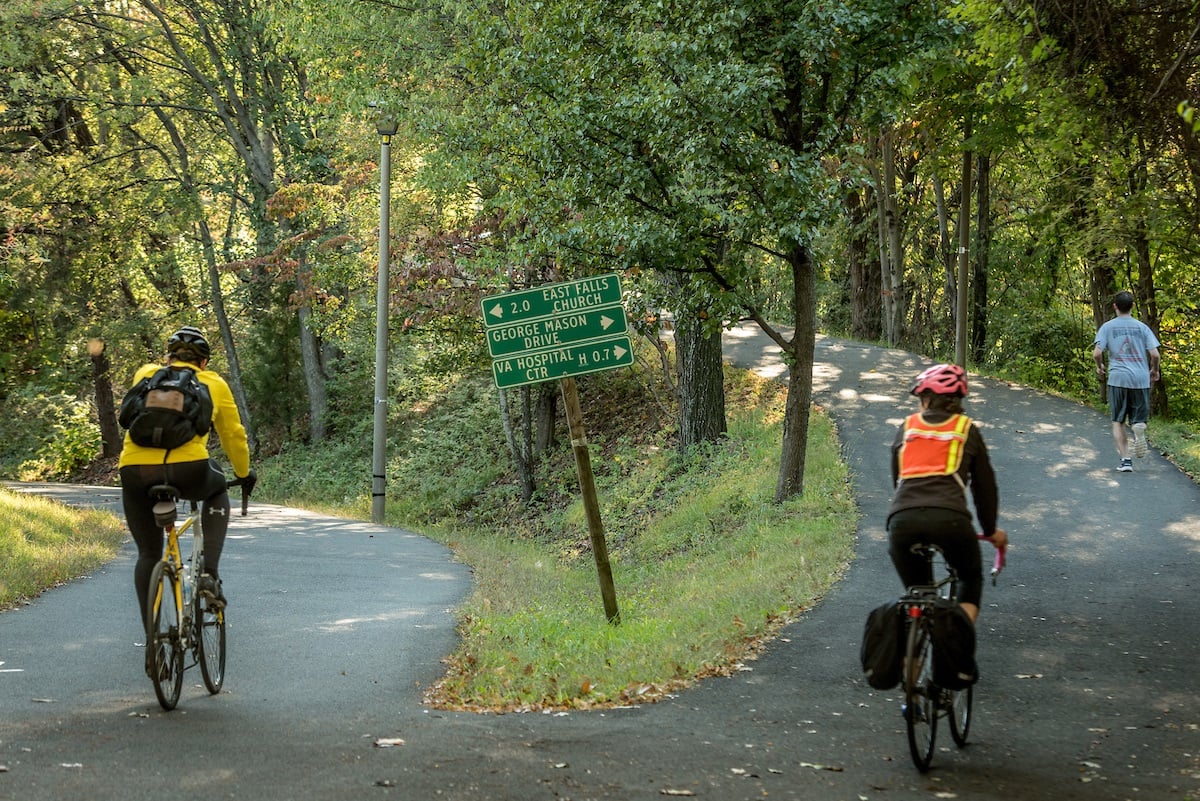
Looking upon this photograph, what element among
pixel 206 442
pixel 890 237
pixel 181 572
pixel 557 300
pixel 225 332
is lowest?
pixel 181 572

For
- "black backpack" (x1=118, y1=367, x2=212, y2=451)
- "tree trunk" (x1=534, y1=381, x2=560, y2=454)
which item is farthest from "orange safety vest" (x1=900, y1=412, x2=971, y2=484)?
"tree trunk" (x1=534, y1=381, x2=560, y2=454)

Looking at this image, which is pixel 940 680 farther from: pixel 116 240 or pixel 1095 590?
pixel 116 240

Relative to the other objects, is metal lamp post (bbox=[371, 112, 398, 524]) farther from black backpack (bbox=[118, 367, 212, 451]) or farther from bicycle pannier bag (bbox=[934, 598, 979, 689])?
bicycle pannier bag (bbox=[934, 598, 979, 689])

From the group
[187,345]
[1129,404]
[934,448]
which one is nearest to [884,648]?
[934,448]

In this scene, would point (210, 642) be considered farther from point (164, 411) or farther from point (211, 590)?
point (164, 411)

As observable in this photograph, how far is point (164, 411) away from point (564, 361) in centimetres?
397

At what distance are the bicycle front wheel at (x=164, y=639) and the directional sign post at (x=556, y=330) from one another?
12.4 ft

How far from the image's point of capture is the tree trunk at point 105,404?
39.5 m

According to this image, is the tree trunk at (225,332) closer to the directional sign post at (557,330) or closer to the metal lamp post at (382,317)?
the metal lamp post at (382,317)

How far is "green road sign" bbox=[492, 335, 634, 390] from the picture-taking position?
9.98m

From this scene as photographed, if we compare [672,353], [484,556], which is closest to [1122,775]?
[484,556]

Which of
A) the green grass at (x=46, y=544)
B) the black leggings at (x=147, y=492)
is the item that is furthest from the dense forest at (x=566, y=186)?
the green grass at (x=46, y=544)

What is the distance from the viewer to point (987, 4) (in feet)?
35.7

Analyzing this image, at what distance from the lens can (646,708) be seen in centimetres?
744
